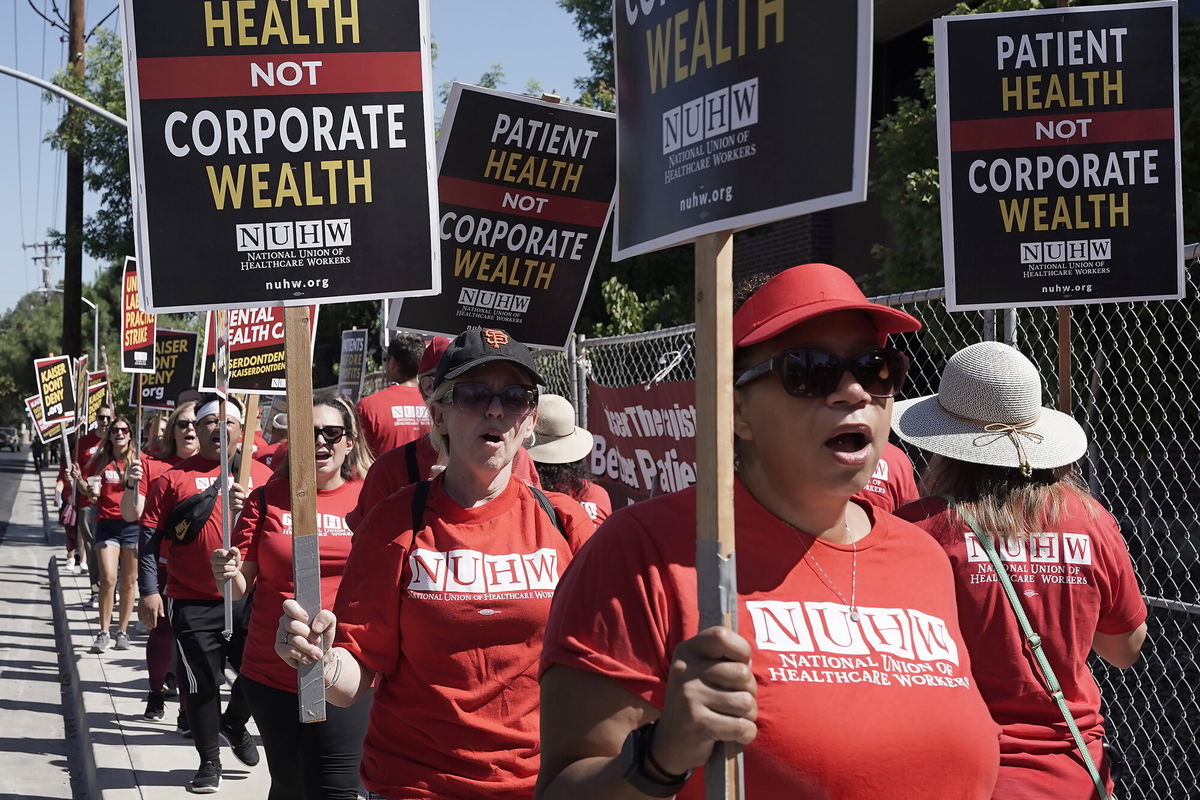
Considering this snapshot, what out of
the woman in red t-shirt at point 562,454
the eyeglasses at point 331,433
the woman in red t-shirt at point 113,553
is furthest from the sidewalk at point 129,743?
the woman in red t-shirt at point 562,454

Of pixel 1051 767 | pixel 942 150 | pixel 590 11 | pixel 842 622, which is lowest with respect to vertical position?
pixel 1051 767

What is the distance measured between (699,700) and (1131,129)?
392cm

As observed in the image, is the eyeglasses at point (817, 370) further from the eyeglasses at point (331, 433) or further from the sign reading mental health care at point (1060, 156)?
the eyeglasses at point (331, 433)

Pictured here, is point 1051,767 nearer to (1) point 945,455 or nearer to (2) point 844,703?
(1) point 945,455

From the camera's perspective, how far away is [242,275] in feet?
11.8

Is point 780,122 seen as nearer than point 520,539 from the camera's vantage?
Yes

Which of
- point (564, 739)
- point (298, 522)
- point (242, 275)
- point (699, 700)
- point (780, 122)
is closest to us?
point (699, 700)

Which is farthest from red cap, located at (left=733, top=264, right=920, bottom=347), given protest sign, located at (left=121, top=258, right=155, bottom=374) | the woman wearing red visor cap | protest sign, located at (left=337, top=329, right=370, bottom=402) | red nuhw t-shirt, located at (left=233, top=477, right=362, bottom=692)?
protest sign, located at (left=121, top=258, right=155, bottom=374)

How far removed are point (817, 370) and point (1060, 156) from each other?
10.7ft

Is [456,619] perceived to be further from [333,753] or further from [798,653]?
[798,653]

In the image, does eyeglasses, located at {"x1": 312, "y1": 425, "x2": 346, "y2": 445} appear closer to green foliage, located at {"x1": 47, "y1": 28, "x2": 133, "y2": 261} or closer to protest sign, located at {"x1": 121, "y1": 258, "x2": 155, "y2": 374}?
protest sign, located at {"x1": 121, "y1": 258, "x2": 155, "y2": 374}

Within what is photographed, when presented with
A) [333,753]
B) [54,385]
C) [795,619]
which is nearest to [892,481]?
[333,753]

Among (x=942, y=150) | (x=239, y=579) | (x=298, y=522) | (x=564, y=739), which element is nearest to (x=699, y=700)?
(x=564, y=739)

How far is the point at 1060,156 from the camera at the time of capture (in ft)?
16.6
